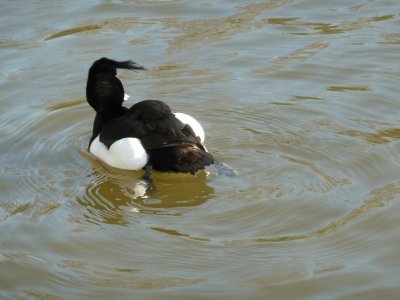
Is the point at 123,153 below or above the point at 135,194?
above

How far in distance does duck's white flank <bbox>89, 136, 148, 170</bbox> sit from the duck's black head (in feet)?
1.02

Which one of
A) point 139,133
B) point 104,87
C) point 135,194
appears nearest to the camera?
point 135,194

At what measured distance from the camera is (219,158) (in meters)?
6.44

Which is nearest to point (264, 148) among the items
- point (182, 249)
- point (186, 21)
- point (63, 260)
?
point (182, 249)

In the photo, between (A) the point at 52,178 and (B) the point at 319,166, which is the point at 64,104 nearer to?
(A) the point at 52,178

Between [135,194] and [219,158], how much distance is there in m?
0.74

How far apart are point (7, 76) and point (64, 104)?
0.97 meters

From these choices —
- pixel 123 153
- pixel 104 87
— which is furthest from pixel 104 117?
pixel 123 153

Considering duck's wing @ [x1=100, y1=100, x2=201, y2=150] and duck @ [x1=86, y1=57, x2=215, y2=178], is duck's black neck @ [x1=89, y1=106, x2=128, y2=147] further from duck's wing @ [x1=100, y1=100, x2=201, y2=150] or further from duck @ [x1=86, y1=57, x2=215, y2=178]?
duck's wing @ [x1=100, y1=100, x2=201, y2=150]

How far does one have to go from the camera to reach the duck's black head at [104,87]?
6.55m

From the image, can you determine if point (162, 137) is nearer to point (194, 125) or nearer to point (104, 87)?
point (194, 125)

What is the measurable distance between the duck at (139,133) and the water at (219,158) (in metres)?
0.17

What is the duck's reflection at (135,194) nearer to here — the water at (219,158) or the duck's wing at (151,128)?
the water at (219,158)

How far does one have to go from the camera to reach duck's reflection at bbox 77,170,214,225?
228 inches
